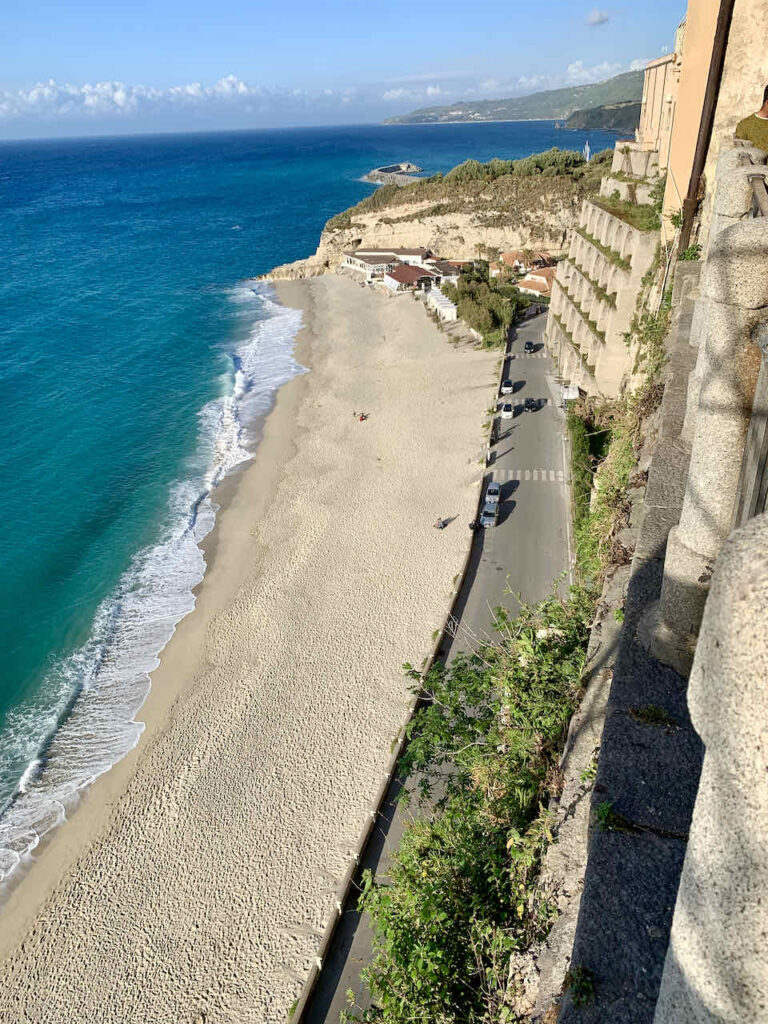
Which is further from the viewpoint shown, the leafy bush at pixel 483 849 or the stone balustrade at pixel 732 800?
the leafy bush at pixel 483 849

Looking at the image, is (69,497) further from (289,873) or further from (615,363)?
(615,363)

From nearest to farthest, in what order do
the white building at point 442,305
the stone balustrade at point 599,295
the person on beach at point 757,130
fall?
the person on beach at point 757,130, the stone balustrade at point 599,295, the white building at point 442,305

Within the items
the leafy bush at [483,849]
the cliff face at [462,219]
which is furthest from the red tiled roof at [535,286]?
the leafy bush at [483,849]

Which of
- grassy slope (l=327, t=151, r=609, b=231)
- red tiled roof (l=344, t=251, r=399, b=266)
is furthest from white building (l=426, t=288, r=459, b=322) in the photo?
grassy slope (l=327, t=151, r=609, b=231)

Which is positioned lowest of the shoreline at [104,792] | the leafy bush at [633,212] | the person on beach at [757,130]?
the shoreline at [104,792]

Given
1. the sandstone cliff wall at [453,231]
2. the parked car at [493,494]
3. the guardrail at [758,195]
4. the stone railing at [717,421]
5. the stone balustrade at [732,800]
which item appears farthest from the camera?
the sandstone cliff wall at [453,231]

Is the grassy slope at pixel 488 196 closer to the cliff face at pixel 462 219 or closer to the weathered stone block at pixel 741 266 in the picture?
the cliff face at pixel 462 219

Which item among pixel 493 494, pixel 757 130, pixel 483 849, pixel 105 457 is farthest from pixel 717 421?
pixel 105 457
